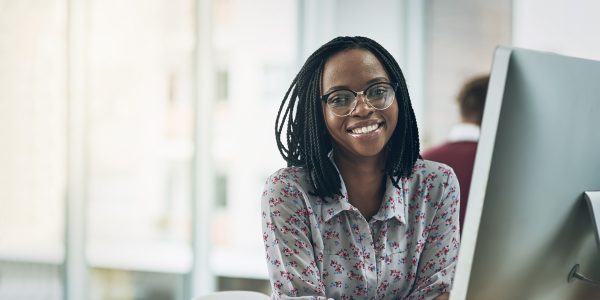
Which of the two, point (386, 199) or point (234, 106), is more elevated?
point (234, 106)

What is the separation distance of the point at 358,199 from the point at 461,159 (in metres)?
0.87

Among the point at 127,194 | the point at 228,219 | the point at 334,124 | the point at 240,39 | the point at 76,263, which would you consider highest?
the point at 240,39

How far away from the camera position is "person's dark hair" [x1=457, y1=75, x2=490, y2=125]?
1814 mm

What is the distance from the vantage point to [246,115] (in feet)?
9.11

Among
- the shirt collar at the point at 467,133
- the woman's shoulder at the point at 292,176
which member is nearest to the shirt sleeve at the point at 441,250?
the woman's shoulder at the point at 292,176

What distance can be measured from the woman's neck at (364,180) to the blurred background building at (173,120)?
68.8 inches

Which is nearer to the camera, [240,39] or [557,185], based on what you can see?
[557,185]

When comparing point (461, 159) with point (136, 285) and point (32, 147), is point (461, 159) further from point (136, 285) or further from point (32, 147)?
point (32, 147)

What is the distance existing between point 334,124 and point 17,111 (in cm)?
238

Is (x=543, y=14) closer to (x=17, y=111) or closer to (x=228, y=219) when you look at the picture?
(x=228, y=219)

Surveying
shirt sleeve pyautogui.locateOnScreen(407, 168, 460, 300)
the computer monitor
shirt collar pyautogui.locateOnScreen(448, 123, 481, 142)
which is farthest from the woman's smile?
shirt collar pyautogui.locateOnScreen(448, 123, 481, 142)

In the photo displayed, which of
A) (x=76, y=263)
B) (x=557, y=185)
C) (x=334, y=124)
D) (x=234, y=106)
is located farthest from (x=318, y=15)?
(x=557, y=185)

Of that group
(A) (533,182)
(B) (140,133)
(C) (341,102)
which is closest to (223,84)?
(B) (140,133)

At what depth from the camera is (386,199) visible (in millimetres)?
965
